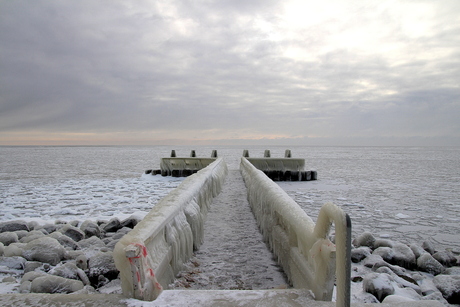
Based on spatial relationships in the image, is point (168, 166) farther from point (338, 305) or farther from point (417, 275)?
point (338, 305)

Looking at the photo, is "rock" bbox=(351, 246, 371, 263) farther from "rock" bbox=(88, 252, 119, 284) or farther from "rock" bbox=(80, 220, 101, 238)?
"rock" bbox=(80, 220, 101, 238)

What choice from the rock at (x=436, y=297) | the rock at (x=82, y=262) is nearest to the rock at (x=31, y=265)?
the rock at (x=82, y=262)

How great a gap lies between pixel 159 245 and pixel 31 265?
1979 mm

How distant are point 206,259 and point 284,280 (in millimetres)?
1010

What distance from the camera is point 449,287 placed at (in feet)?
10.6

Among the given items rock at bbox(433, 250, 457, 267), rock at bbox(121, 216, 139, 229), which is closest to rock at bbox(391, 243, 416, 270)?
rock at bbox(433, 250, 457, 267)

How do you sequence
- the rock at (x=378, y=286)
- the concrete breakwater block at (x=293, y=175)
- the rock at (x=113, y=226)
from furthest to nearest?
the concrete breakwater block at (x=293, y=175)
the rock at (x=113, y=226)
the rock at (x=378, y=286)

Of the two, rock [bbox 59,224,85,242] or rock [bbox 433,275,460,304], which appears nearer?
rock [bbox 433,275,460,304]

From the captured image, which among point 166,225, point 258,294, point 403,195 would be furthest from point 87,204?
point 403,195

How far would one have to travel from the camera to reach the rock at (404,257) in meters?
4.13

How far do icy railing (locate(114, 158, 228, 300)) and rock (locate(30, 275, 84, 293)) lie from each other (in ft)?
2.96

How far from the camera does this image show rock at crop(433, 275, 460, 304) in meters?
3.16

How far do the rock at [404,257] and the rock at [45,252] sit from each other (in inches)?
171

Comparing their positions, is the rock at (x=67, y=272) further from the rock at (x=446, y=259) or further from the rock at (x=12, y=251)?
the rock at (x=446, y=259)
